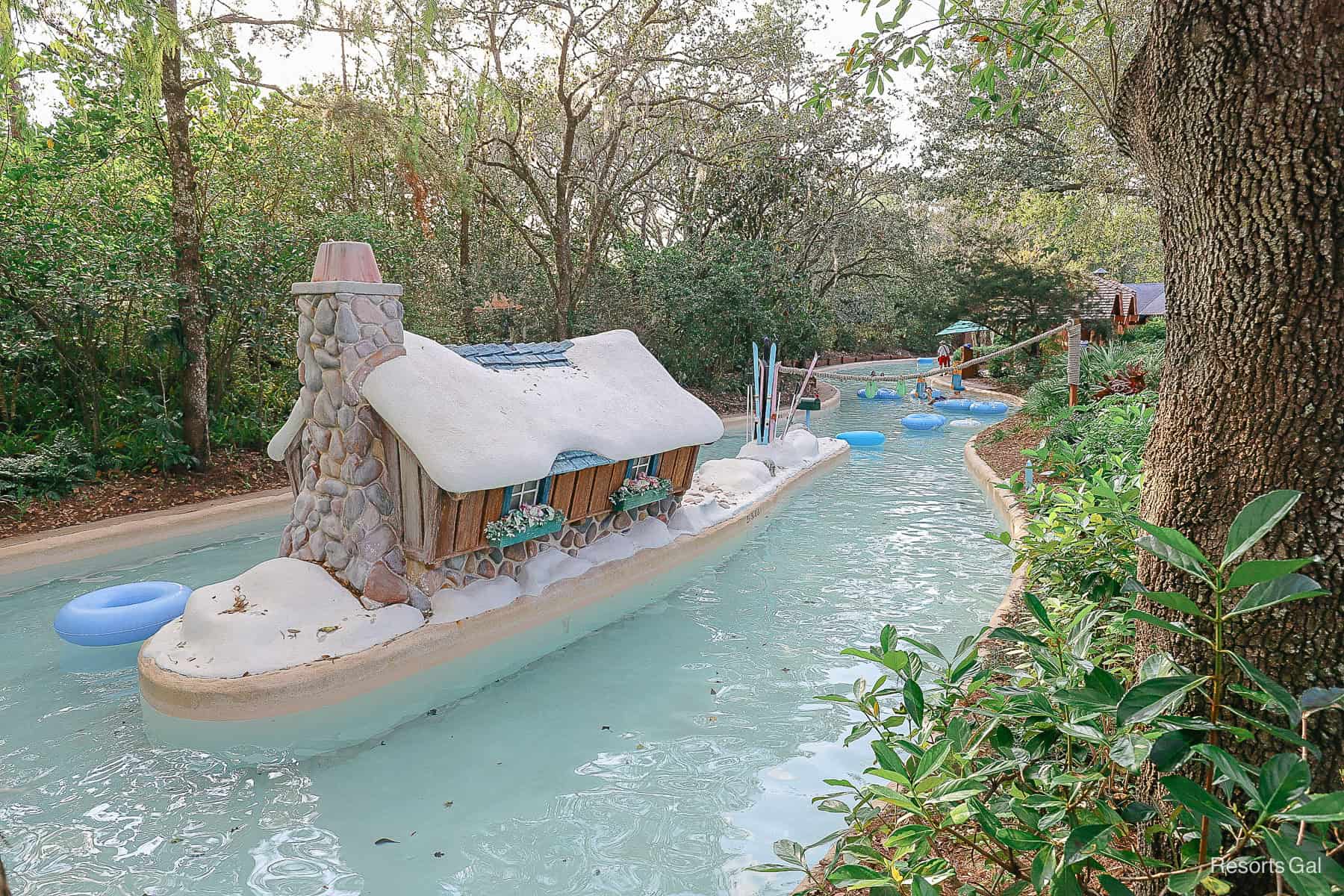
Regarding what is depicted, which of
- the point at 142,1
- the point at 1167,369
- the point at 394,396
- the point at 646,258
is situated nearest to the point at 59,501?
the point at 142,1

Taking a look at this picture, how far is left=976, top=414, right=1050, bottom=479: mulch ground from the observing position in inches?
438

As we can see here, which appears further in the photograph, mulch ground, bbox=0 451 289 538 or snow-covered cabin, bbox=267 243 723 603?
mulch ground, bbox=0 451 289 538

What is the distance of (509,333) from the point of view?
54.5 ft

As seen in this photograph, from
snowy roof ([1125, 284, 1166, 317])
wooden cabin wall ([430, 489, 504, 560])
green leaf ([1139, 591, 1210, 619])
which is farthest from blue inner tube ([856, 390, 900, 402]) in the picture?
green leaf ([1139, 591, 1210, 619])

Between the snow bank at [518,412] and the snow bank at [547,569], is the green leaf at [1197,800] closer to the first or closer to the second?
the snow bank at [518,412]

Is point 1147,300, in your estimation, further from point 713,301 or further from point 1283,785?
point 1283,785

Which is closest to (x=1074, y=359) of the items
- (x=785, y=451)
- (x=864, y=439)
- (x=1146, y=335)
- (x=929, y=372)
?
(x=929, y=372)

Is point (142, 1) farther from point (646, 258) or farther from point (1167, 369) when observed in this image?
point (646, 258)

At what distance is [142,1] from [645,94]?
10556 millimetres

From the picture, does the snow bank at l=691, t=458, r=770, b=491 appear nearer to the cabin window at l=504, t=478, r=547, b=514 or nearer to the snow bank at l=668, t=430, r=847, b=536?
the snow bank at l=668, t=430, r=847, b=536

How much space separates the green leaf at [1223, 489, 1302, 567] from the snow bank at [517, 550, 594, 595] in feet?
17.8

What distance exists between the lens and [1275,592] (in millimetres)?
1495

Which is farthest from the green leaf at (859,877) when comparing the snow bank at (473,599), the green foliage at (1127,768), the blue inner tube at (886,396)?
the blue inner tube at (886,396)

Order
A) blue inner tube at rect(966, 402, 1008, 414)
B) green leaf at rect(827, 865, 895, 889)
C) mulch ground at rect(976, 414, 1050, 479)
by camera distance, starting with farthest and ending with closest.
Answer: blue inner tube at rect(966, 402, 1008, 414)
mulch ground at rect(976, 414, 1050, 479)
green leaf at rect(827, 865, 895, 889)
